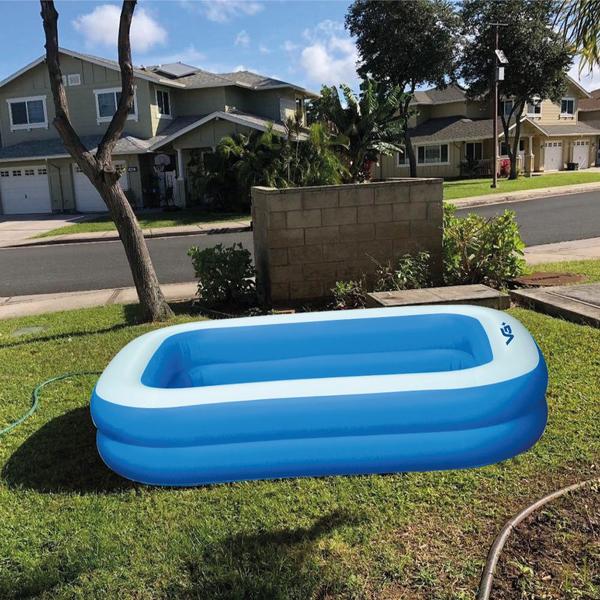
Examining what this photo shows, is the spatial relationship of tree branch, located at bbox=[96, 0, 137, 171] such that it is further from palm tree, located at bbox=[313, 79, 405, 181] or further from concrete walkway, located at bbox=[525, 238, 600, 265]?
palm tree, located at bbox=[313, 79, 405, 181]

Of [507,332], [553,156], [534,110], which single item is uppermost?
[534,110]

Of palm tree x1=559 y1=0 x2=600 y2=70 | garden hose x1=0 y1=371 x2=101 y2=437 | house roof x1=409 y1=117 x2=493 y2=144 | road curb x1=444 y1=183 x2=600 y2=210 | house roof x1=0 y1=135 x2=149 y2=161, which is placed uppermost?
house roof x1=409 y1=117 x2=493 y2=144

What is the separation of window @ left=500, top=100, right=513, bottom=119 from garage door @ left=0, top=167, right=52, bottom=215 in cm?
2783

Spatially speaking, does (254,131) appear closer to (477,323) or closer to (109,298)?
(109,298)

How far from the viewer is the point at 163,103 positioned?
1234 inches

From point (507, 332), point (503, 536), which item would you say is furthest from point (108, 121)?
point (503, 536)

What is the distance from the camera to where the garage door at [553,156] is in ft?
143

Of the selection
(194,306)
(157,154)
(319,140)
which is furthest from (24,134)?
(194,306)

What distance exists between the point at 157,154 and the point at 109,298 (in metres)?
20.8

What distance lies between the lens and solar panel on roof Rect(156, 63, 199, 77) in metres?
33.2

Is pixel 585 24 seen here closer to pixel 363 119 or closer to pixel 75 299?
pixel 75 299

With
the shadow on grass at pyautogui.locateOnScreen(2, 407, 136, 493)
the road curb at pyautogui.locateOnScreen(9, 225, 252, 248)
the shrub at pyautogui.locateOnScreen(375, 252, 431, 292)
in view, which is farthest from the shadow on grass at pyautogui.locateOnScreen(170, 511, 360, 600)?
the road curb at pyautogui.locateOnScreen(9, 225, 252, 248)

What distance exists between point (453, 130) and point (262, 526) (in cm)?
4062

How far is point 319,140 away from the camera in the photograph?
1931cm
